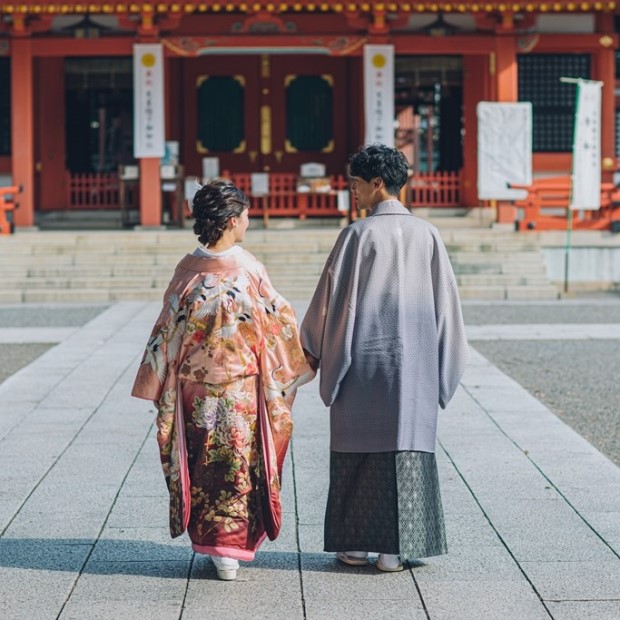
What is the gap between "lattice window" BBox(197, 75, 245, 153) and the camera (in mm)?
20469

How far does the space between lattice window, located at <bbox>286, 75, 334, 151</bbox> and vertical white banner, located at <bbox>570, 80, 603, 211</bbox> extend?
476 cm

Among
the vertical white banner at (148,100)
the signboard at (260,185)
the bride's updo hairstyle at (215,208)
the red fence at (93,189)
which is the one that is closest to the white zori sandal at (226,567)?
the bride's updo hairstyle at (215,208)

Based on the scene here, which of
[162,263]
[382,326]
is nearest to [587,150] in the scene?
[162,263]

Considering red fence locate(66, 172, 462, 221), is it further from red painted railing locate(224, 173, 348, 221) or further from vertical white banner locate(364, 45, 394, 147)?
vertical white banner locate(364, 45, 394, 147)

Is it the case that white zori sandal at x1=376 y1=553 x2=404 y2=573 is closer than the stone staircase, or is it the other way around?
white zori sandal at x1=376 y1=553 x2=404 y2=573

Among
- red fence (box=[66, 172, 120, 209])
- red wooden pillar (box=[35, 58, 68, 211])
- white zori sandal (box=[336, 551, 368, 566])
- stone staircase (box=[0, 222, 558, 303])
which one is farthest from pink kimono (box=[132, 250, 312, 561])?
red wooden pillar (box=[35, 58, 68, 211])

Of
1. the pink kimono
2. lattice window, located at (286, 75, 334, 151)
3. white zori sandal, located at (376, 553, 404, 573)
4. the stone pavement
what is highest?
lattice window, located at (286, 75, 334, 151)

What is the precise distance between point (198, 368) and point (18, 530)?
123cm

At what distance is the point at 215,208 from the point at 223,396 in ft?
2.11

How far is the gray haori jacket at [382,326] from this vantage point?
14.6ft

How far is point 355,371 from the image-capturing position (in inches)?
177

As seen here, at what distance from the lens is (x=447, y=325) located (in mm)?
4543

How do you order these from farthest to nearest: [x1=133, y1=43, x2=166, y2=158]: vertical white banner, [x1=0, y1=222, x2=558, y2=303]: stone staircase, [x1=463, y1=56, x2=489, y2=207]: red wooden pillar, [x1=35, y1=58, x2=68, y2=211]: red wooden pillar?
[x1=35, y1=58, x2=68, y2=211]: red wooden pillar, [x1=463, y1=56, x2=489, y2=207]: red wooden pillar, [x1=133, y1=43, x2=166, y2=158]: vertical white banner, [x1=0, y1=222, x2=558, y2=303]: stone staircase

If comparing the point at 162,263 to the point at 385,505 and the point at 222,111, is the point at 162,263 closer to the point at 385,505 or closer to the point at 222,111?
the point at 222,111
